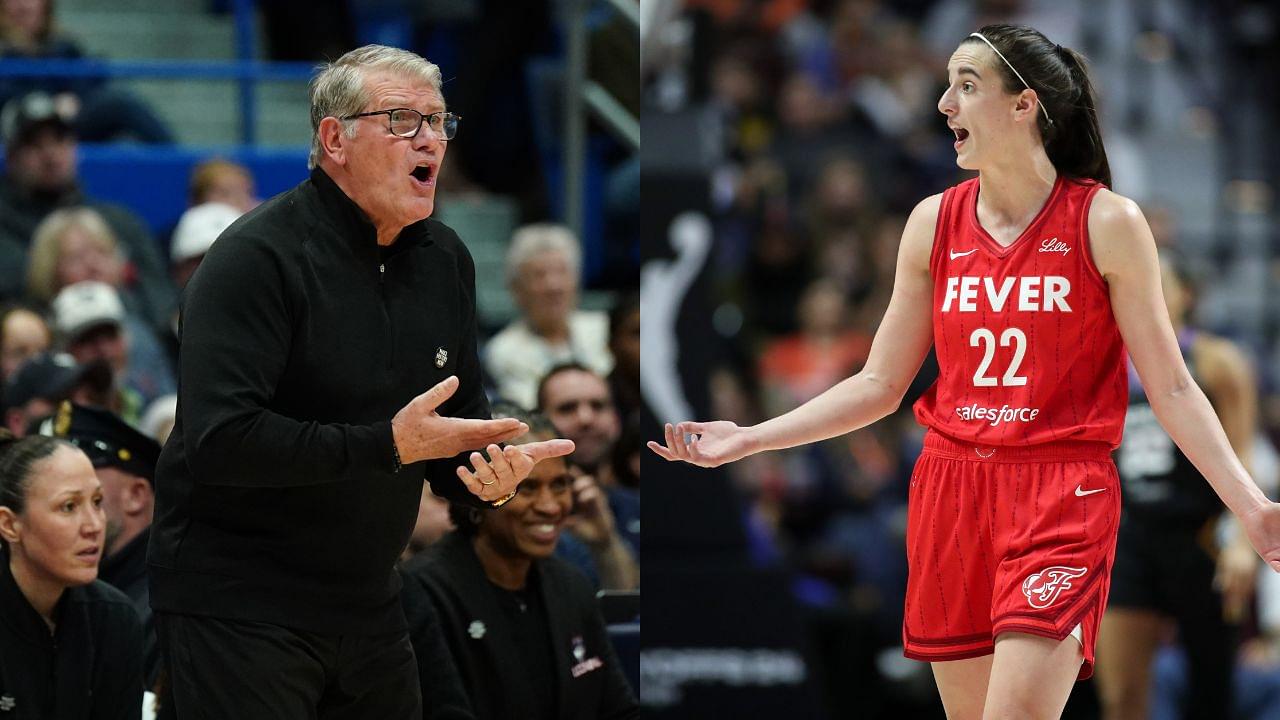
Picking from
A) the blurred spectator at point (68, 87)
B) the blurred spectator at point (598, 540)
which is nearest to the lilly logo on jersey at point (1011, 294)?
the blurred spectator at point (598, 540)

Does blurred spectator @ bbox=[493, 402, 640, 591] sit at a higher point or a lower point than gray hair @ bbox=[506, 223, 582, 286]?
lower

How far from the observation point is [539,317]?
7.88 metres

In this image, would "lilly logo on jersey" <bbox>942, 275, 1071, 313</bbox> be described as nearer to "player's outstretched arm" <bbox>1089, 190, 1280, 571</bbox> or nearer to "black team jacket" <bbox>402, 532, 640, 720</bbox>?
"player's outstretched arm" <bbox>1089, 190, 1280, 571</bbox>

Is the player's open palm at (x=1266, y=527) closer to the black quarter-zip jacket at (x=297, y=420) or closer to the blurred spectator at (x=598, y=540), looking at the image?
the black quarter-zip jacket at (x=297, y=420)

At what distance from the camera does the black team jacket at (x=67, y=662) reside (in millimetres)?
4312

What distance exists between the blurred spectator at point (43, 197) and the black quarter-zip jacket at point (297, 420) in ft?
16.5

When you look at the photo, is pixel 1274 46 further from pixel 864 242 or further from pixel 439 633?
pixel 439 633

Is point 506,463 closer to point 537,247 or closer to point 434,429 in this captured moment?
point 434,429

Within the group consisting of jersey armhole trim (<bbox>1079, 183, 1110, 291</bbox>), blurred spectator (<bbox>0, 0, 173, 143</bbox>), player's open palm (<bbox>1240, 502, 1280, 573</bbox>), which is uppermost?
blurred spectator (<bbox>0, 0, 173, 143</bbox>)

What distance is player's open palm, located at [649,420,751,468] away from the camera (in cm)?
395

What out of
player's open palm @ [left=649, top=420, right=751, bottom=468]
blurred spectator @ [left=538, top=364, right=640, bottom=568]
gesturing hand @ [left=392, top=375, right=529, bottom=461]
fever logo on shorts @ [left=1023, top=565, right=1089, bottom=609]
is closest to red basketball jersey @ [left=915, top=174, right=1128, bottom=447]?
fever logo on shorts @ [left=1023, top=565, right=1089, bottom=609]

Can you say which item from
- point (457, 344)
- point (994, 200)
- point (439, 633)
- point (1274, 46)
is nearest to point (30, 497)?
point (439, 633)

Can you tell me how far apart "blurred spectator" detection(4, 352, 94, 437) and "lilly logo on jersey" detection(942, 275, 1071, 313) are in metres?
3.52

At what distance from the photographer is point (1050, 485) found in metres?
3.72
